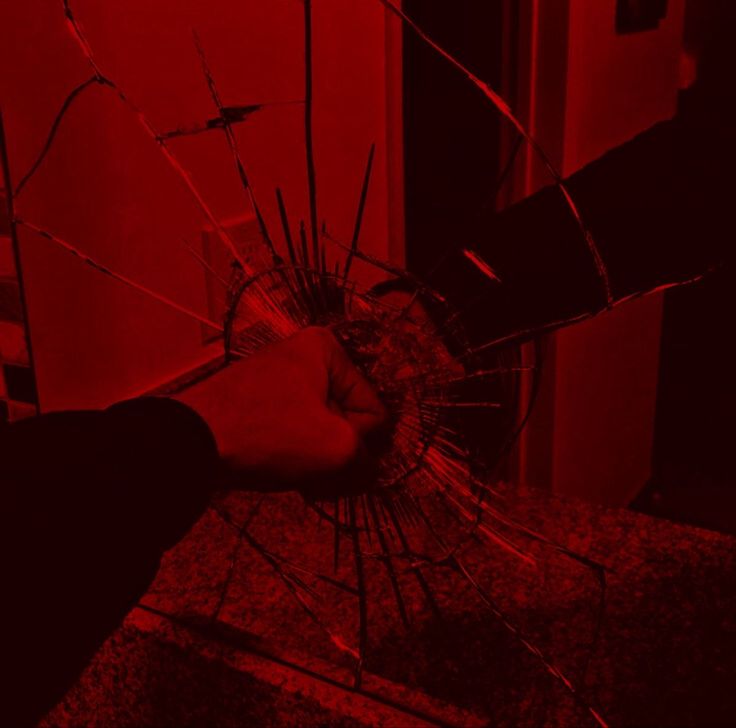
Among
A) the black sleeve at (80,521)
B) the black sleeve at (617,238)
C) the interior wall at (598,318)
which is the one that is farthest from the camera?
the interior wall at (598,318)

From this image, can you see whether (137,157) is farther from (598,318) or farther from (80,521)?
(598,318)

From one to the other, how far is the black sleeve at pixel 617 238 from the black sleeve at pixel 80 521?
0.70ft

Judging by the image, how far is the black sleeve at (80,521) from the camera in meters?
0.35

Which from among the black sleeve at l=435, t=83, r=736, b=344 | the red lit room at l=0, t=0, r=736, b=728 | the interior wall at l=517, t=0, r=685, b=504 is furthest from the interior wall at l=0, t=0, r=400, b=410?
the interior wall at l=517, t=0, r=685, b=504

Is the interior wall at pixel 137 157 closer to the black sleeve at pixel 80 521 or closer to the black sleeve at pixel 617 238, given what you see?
the black sleeve at pixel 617 238

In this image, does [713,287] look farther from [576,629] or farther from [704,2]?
[576,629]

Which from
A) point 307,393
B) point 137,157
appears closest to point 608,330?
point 137,157

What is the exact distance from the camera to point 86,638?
0.37 m

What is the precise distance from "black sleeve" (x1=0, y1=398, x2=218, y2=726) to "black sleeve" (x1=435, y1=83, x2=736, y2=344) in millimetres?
215

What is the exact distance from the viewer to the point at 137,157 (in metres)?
0.79

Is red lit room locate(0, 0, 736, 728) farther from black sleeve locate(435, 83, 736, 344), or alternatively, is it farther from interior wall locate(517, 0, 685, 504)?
interior wall locate(517, 0, 685, 504)

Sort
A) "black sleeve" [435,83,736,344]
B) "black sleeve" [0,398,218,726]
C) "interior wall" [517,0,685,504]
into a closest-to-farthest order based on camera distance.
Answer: "black sleeve" [0,398,218,726]
"black sleeve" [435,83,736,344]
"interior wall" [517,0,685,504]

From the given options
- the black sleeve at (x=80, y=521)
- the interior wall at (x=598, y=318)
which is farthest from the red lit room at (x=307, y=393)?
the interior wall at (x=598, y=318)

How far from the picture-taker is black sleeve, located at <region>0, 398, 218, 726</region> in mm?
353
